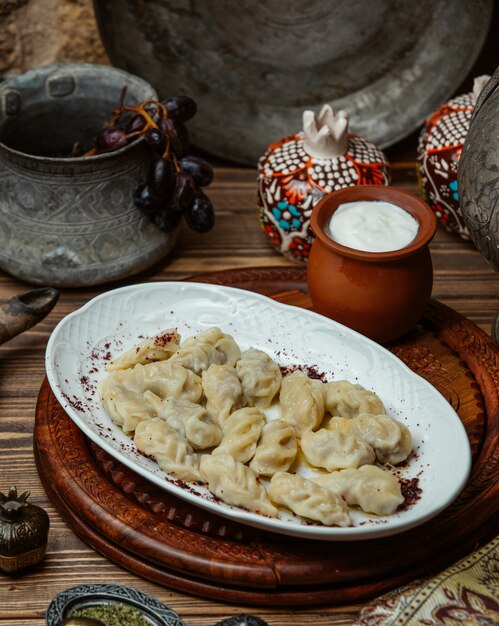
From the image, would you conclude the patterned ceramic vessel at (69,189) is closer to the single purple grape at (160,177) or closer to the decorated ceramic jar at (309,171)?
the single purple grape at (160,177)

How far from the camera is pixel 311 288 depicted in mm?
1489

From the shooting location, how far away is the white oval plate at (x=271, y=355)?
112cm

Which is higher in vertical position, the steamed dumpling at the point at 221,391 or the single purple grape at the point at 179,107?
the single purple grape at the point at 179,107

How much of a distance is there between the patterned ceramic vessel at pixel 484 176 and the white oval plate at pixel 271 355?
231 mm

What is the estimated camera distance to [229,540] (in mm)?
1151

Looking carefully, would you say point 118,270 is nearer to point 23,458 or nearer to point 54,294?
point 54,294

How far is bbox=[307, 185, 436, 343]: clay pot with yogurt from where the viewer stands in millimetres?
1407

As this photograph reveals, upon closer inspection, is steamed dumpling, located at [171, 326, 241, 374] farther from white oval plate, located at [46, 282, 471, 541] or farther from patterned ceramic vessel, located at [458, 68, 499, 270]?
patterned ceramic vessel, located at [458, 68, 499, 270]

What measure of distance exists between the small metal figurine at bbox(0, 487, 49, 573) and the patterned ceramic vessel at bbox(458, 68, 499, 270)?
0.75 metres

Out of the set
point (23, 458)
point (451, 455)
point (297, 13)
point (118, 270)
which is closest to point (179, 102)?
point (118, 270)

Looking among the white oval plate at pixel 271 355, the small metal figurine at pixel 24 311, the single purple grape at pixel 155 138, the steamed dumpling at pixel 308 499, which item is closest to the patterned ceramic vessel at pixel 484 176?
the white oval plate at pixel 271 355

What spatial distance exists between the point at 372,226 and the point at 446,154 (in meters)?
0.42

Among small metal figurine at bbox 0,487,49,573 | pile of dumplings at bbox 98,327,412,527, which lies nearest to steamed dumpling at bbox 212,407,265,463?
pile of dumplings at bbox 98,327,412,527

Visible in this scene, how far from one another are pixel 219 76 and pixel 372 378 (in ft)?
3.49
